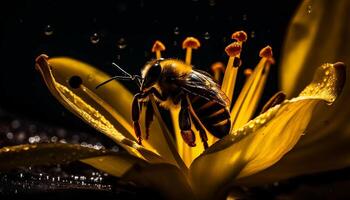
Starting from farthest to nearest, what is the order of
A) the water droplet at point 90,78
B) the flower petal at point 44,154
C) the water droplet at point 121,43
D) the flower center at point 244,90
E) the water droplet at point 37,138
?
1. the water droplet at point 121,43
2. the water droplet at point 37,138
3. the water droplet at point 90,78
4. the flower center at point 244,90
5. the flower petal at point 44,154

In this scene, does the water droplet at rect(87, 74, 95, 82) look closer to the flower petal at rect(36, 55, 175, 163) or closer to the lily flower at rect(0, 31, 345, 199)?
the flower petal at rect(36, 55, 175, 163)

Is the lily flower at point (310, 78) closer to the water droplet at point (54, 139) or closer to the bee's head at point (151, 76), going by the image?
the bee's head at point (151, 76)

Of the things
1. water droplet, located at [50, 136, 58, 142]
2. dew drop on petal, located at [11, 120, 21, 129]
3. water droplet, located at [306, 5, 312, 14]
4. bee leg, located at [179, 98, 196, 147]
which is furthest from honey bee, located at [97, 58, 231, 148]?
dew drop on petal, located at [11, 120, 21, 129]

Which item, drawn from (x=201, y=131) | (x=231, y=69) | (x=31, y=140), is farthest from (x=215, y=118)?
(x=31, y=140)

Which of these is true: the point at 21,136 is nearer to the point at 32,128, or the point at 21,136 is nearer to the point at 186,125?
the point at 32,128

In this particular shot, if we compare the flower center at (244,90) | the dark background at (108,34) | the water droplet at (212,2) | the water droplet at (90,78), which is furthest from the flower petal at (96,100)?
the water droplet at (212,2)

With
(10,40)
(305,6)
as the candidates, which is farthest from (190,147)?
(10,40)
